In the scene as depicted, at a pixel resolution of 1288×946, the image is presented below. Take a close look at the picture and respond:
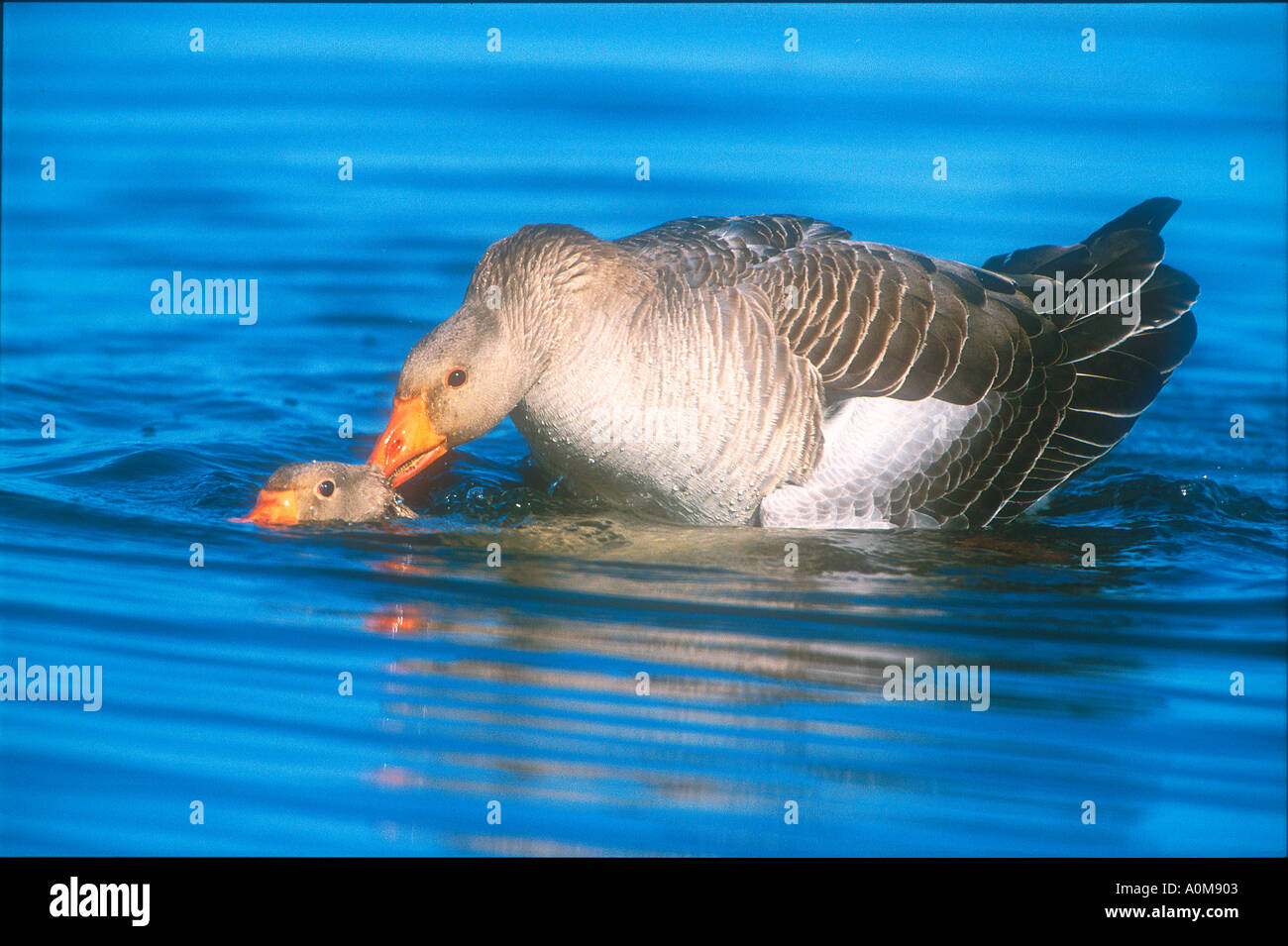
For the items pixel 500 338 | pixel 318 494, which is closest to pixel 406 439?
pixel 318 494

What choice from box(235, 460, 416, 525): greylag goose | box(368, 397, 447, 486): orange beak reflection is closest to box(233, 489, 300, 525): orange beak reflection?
box(235, 460, 416, 525): greylag goose

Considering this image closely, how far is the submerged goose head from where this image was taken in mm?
8688

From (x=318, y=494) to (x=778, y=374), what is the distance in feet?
9.70

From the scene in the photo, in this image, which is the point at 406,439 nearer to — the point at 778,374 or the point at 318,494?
the point at 318,494

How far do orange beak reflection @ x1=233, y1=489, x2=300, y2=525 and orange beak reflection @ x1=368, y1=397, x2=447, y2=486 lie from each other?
545 mm

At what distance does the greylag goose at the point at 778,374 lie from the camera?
8.73 metres

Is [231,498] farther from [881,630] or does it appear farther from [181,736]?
[881,630]

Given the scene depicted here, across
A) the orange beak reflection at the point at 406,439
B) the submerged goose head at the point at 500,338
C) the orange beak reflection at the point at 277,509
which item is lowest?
the orange beak reflection at the point at 277,509

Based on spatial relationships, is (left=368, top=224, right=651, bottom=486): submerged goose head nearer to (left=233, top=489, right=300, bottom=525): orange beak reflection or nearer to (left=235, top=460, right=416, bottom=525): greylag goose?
(left=235, top=460, right=416, bottom=525): greylag goose

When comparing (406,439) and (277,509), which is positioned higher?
(406,439)

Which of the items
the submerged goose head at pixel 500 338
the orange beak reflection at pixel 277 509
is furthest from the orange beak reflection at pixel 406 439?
the orange beak reflection at pixel 277 509

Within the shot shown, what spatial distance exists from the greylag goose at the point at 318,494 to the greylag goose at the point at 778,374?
180 millimetres

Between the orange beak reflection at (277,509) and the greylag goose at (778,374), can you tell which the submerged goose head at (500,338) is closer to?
the greylag goose at (778,374)

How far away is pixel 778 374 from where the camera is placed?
28.9ft
